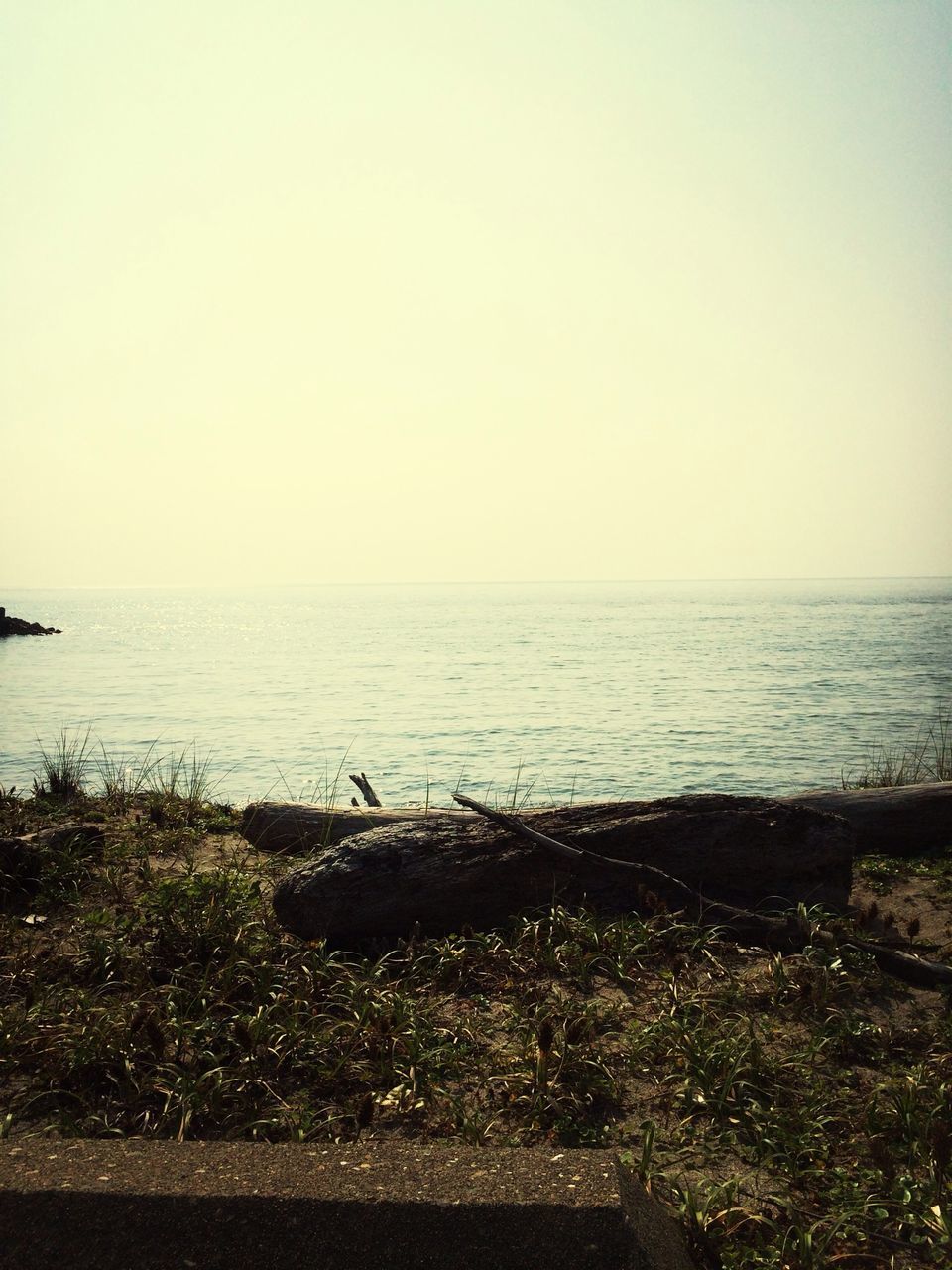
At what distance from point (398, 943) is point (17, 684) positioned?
39.5 m

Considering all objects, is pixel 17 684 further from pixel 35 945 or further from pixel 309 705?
pixel 35 945

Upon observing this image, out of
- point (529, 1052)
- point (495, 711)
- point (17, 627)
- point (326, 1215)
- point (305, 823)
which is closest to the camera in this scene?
point (326, 1215)

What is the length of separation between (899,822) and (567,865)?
420cm

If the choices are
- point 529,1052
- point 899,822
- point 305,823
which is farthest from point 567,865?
point 899,822

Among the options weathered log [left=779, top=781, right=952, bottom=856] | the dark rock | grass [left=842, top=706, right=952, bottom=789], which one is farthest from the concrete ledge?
the dark rock

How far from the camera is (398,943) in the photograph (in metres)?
6.20

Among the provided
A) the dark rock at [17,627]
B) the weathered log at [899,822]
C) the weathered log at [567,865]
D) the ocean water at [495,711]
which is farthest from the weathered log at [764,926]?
the dark rock at [17,627]

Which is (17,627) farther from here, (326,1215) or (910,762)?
(326,1215)

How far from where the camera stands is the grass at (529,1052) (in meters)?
3.75

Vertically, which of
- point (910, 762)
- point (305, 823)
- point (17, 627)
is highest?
point (305, 823)

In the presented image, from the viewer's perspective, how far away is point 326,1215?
2.74m

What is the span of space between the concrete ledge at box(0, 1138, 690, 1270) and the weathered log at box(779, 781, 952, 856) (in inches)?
273

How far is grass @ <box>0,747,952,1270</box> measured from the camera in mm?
3752

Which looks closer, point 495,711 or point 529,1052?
point 529,1052
